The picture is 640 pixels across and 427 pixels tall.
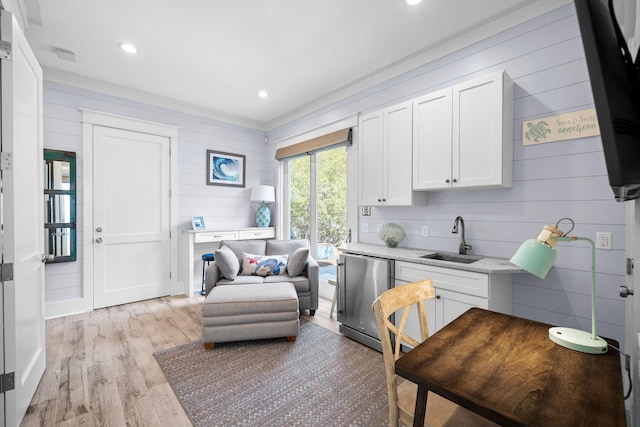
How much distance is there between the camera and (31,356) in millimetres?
1947

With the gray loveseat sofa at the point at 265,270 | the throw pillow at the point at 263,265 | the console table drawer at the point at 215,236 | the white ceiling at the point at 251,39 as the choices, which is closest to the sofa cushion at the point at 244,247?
the gray loveseat sofa at the point at 265,270

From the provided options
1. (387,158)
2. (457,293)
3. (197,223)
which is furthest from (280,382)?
(197,223)

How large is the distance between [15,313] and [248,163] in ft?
11.9

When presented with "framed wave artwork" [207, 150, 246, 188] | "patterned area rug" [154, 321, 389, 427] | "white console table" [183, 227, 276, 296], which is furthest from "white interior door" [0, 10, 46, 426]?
"framed wave artwork" [207, 150, 246, 188]

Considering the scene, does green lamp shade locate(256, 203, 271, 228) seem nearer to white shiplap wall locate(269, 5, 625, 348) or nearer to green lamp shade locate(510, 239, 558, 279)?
white shiplap wall locate(269, 5, 625, 348)

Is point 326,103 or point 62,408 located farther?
point 326,103

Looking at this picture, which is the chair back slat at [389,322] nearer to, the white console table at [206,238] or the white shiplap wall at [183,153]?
the white console table at [206,238]

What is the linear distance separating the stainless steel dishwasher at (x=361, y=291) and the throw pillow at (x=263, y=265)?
896mm

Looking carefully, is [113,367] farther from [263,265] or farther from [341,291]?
[341,291]

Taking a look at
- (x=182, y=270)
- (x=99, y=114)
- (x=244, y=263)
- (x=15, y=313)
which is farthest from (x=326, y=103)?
(x=15, y=313)

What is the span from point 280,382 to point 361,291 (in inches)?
41.1

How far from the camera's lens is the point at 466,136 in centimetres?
233

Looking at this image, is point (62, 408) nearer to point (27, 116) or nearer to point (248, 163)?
point (27, 116)

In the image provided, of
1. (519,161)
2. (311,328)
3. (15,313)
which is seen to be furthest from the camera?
(311,328)
